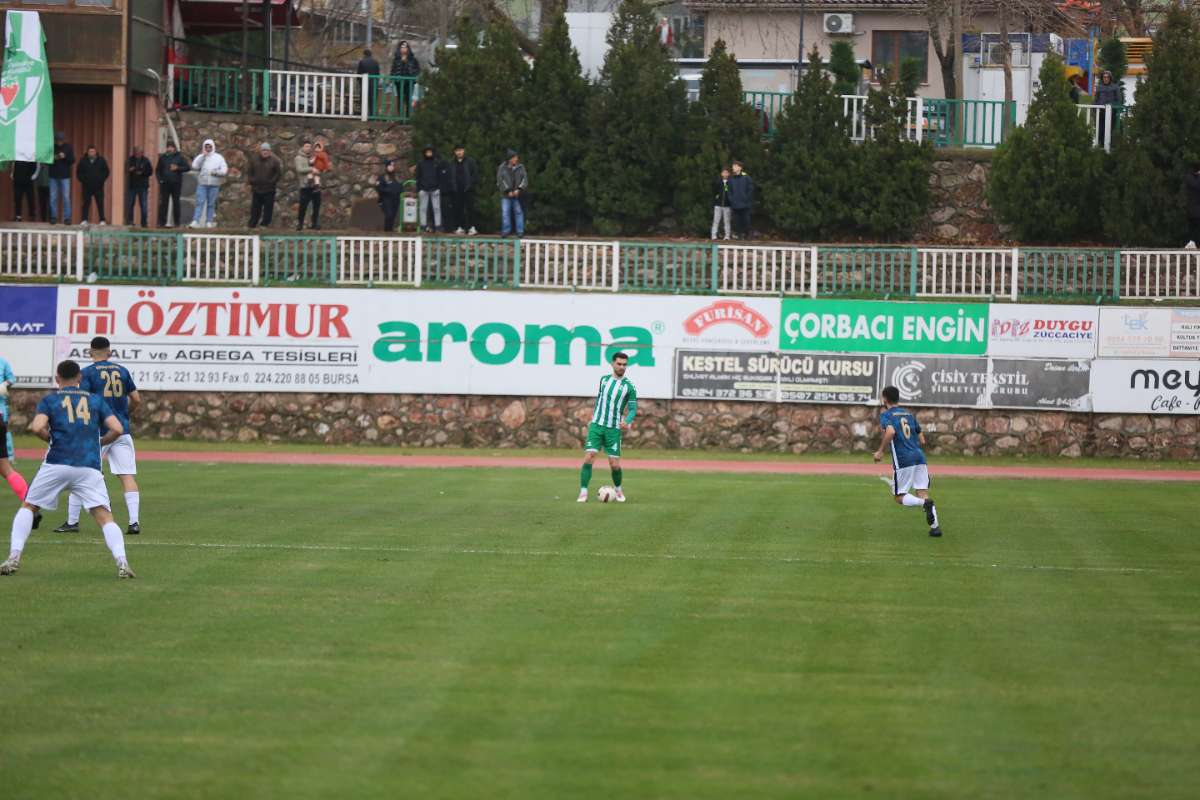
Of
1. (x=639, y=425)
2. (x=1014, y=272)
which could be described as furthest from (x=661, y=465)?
(x=1014, y=272)

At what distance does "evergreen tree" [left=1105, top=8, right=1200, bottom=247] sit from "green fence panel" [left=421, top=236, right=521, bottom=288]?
1271cm

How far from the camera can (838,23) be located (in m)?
49.2

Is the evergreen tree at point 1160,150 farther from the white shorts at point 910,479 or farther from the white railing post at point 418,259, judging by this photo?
the white shorts at point 910,479

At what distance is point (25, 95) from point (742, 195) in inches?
604

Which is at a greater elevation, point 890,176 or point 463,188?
point 890,176

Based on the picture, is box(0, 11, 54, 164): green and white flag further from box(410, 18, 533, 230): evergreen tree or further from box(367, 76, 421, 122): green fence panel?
box(410, 18, 533, 230): evergreen tree

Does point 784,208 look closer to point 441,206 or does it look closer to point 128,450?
point 441,206

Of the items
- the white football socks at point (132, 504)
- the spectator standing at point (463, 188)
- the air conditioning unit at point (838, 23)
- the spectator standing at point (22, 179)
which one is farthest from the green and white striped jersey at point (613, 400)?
the air conditioning unit at point (838, 23)

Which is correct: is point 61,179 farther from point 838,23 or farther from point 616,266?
point 838,23

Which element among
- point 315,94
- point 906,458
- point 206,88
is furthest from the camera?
point 206,88

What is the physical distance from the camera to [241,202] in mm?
40062

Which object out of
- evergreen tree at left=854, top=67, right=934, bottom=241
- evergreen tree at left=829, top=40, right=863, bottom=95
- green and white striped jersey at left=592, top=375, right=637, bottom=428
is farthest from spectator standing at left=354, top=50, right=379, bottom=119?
green and white striped jersey at left=592, top=375, right=637, bottom=428

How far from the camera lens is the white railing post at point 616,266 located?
30906mm

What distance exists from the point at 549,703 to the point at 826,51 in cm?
4420
